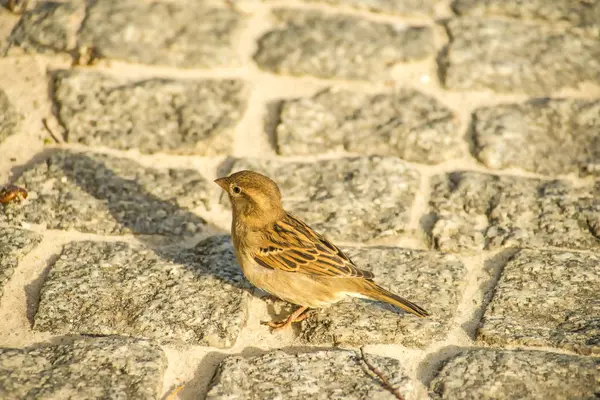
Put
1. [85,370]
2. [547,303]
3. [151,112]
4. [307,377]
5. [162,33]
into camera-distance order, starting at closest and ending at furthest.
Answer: [85,370] → [307,377] → [547,303] → [151,112] → [162,33]

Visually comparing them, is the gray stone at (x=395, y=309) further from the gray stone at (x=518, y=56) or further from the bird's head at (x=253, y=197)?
the gray stone at (x=518, y=56)

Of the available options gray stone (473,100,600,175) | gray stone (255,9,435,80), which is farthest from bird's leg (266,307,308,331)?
gray stone (255,9,435,80)

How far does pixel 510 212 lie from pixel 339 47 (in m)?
2.13

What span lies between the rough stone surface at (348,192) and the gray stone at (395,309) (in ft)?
0.80

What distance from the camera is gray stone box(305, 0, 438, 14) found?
6.70 metres

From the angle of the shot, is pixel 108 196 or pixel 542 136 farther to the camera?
pixel 542 136

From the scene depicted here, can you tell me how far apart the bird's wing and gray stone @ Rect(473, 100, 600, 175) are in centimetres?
164

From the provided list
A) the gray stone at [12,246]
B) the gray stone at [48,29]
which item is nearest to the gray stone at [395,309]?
the gray stone at [12,246]

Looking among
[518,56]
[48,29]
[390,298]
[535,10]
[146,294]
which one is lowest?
[146,294]

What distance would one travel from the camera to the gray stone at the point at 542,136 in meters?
5.62

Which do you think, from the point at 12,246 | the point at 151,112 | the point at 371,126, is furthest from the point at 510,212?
the point at 12,246

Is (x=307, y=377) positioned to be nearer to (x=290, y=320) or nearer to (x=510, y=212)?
(x=290, y=320)

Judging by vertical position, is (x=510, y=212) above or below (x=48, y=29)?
below

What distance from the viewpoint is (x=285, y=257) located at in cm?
470
